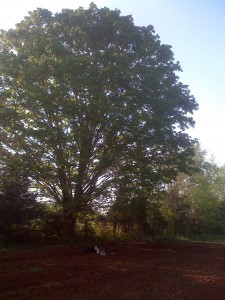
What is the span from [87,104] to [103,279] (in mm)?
11082

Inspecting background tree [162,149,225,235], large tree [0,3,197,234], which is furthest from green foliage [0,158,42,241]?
background tree [162,149,225,235]

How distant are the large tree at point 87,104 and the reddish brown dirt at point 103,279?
22.3 feet

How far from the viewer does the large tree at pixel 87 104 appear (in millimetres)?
18312

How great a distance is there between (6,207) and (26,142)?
362cm

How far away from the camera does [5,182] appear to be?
1814 centimetres

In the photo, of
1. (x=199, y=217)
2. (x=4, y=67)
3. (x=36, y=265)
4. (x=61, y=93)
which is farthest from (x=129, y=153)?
(x=199, y=217)

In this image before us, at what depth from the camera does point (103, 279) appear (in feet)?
31.3

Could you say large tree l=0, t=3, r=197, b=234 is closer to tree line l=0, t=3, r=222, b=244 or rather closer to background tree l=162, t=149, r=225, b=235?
tree line l=0, t=3, r=222, b=244

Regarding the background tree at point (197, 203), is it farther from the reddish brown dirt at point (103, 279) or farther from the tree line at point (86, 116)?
the reddish brown dirt at point (103, 279)

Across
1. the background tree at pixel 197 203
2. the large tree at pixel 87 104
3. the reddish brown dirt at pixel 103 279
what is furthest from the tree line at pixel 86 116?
the background tree at pixel 197 203

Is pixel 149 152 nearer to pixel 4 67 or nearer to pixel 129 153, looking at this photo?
pixel 129 153

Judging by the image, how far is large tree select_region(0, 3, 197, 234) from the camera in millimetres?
18312

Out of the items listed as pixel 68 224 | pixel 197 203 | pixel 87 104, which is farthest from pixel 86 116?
pixel 197 203

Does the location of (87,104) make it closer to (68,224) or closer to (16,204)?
(16,204)
